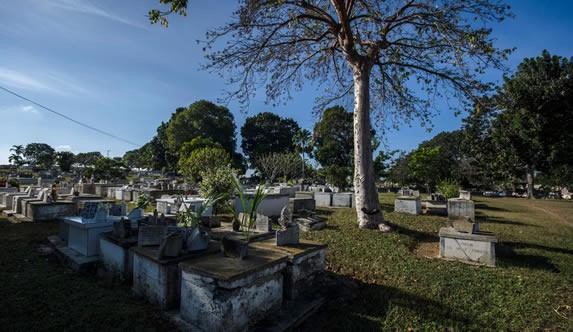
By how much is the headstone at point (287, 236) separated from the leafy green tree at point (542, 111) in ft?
82.8

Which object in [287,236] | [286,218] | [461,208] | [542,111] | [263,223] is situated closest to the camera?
[287,236]

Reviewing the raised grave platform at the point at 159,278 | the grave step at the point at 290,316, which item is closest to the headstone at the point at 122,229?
the raised grave platform at the point at 159,278

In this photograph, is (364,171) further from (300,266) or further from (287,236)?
(300,266)

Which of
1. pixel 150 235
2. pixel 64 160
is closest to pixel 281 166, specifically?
pixel 150 235

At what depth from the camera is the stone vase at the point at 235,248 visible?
3.49 m

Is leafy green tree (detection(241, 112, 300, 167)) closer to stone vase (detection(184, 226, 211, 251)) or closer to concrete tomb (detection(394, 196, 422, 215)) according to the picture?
concrete tomb (detection(394, 196, 422, 215))

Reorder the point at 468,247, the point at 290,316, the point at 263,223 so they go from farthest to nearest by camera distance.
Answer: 1. the point at 468,247
2. the point at 263,223
3. the point at 290,316

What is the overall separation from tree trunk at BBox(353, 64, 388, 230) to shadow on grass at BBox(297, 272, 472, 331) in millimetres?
4328

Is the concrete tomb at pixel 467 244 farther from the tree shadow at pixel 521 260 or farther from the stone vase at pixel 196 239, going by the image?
the stone vase at pixel 196 239

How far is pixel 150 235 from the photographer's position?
4.23m

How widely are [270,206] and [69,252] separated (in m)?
6.77

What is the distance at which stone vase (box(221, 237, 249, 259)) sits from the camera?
3.49m

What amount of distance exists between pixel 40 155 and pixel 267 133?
53.0m

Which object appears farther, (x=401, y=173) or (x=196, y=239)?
(x=401, y=173)
